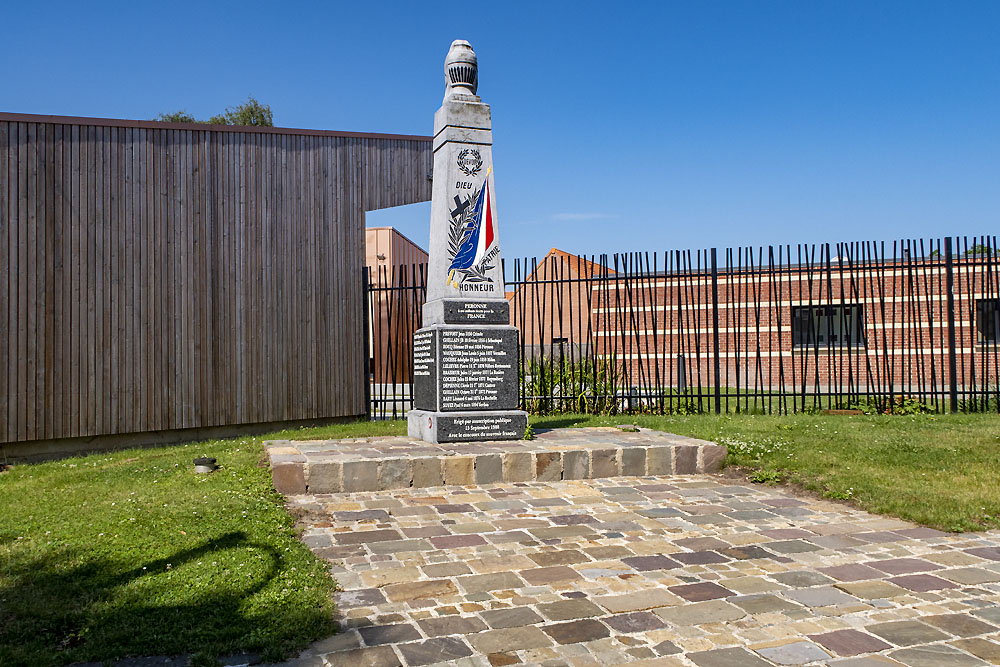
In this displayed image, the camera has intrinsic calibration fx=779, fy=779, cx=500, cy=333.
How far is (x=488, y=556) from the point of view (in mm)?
5117

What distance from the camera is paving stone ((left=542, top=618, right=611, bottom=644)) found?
3698 millimetres

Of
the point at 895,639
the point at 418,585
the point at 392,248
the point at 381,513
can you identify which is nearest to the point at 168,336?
the point at 381,513

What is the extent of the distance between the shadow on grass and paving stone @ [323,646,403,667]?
0.26 metres

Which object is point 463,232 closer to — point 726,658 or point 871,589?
point 871,589

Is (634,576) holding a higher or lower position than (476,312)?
lower

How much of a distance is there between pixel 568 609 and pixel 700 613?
26.8 inches

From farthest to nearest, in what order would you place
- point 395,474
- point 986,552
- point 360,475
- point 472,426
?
point 472,426 → point 395,474 → point 360,475 → point 986,552

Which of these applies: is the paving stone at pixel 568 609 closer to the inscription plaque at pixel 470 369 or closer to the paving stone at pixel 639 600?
the paving stone at pixel 639 600

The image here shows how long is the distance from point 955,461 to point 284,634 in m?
6.95

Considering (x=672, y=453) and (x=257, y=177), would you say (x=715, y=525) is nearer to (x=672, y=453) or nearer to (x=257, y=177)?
(x=672, y=453)

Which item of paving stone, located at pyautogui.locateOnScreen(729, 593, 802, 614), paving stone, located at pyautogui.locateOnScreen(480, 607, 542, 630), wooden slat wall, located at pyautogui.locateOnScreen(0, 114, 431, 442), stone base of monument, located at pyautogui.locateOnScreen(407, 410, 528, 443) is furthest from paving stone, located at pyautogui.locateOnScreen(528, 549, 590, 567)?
wooden slat wall, located at pyautogui.locateOnScreen(0, 114, 431, 442)

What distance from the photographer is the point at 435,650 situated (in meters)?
3.55

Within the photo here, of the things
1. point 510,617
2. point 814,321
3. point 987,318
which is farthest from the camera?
point 814,321

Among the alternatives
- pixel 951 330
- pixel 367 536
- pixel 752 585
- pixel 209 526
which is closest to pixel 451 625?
pixel 752 585
